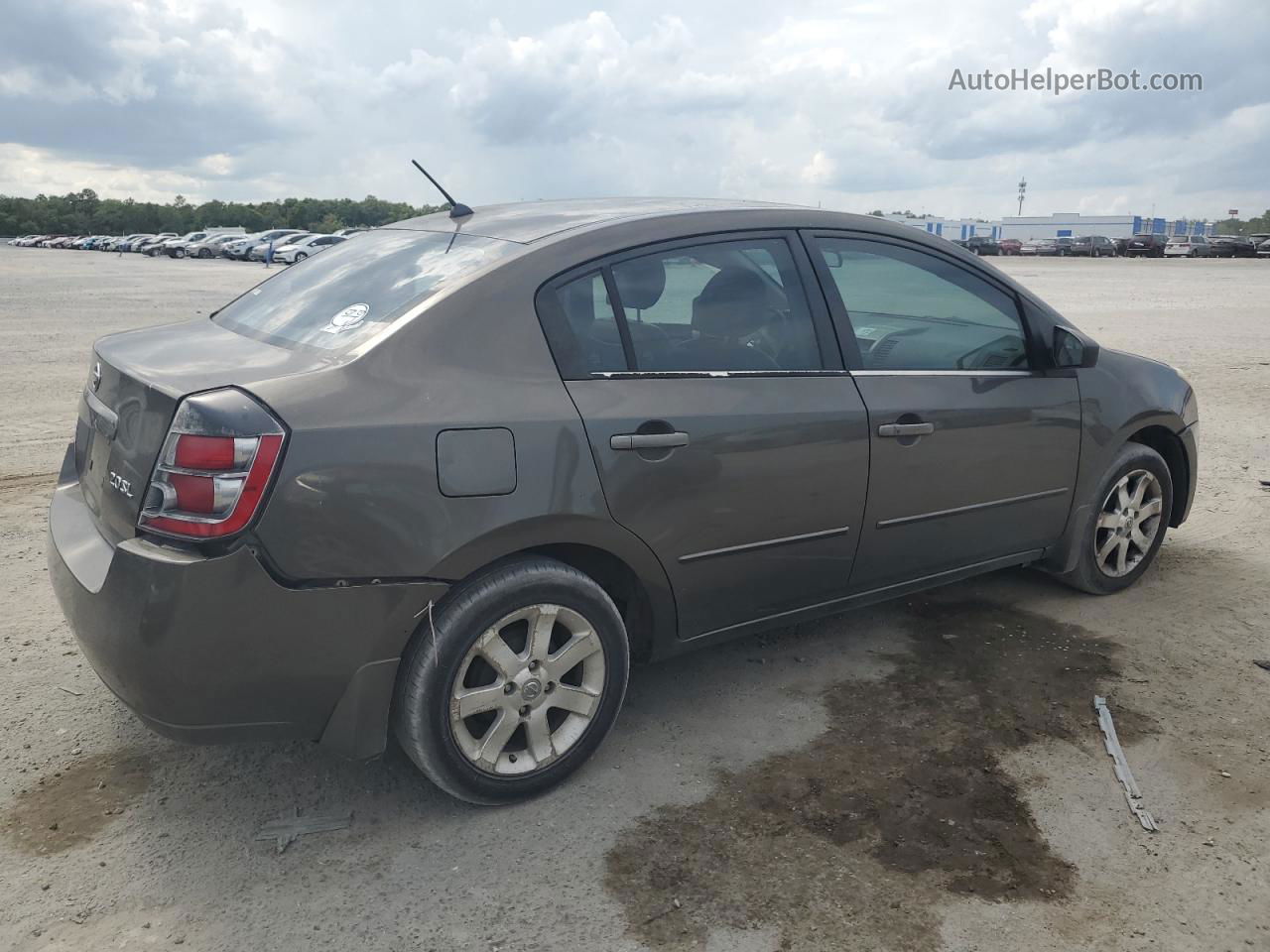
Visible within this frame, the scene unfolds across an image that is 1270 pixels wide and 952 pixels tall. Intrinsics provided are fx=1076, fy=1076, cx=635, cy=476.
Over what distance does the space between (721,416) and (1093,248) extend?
61557 millimetres

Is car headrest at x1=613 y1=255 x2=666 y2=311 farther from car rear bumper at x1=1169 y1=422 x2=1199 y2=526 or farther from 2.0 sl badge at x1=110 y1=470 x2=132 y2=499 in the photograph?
car rear bumper at x1=1169 y1=422 x2=1199 y2=526

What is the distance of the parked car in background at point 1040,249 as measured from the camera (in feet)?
206

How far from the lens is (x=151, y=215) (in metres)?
121

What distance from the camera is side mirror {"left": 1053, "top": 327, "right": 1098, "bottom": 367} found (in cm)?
436

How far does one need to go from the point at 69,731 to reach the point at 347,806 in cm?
110

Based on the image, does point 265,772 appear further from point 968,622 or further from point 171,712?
point 968,622

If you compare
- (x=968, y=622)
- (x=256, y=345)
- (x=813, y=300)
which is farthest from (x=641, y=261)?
(x=968, y=622)

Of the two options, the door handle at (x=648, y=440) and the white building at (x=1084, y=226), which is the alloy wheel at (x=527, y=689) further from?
the white building at (x=1084, y=226)

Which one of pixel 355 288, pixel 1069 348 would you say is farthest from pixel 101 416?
pixel 1069 348

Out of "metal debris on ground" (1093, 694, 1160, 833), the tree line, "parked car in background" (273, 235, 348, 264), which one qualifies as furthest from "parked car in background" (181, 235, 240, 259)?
"metal debris on ground" (1093, 694, 1160, 833)

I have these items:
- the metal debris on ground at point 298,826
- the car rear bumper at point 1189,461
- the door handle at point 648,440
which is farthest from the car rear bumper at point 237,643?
the car rear bumper at point 1189,461

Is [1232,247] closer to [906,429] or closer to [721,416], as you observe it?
[906,429]

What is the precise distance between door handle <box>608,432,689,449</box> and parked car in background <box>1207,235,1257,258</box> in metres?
62.1

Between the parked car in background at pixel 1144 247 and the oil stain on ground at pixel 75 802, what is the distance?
62418mm
